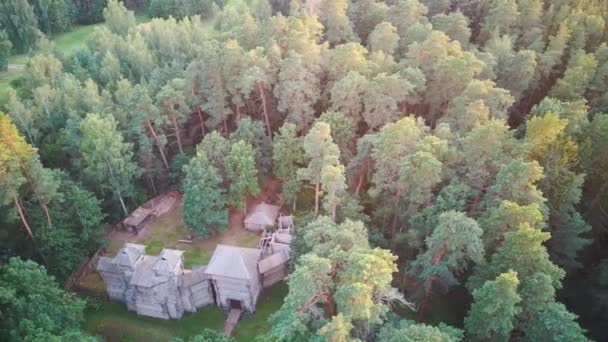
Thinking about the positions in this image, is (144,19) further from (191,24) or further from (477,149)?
(477,149)

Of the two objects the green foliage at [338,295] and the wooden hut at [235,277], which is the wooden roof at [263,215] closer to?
the wooden hut at [235,277]

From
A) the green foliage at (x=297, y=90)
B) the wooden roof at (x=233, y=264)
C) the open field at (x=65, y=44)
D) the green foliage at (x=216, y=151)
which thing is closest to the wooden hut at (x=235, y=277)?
the wooden roof at (x=233, y=264)

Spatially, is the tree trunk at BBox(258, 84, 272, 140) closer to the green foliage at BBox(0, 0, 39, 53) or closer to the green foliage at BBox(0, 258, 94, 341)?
the green foliage at BBox(0, 258, 94, 341)

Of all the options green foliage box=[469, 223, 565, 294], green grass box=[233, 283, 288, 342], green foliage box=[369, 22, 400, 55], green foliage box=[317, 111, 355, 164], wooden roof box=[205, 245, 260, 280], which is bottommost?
green grass box=[233, 283, 288, 342]

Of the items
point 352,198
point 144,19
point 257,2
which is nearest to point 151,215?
point 352,198

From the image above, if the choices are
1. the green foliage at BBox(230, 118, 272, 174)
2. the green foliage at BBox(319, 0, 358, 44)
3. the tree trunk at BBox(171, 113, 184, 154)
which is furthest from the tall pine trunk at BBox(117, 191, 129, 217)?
the green foliage at BBox(319, 0, 358, 44)

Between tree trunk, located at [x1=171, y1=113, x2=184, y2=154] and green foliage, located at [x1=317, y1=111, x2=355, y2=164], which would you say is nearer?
green foliage, located at [x1=317, y1=111, x2=355, y2=164]
